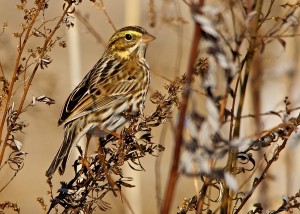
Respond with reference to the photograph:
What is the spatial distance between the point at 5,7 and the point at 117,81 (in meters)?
6.87

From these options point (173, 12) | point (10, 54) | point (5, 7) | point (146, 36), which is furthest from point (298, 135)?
point (5, 7)

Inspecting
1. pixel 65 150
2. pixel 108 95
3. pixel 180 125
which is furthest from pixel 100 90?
pixel 180 125

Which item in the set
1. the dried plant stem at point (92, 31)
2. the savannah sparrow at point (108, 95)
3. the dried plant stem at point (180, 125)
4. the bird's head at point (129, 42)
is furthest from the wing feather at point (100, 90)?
the dried plant stem at point (180, 125)

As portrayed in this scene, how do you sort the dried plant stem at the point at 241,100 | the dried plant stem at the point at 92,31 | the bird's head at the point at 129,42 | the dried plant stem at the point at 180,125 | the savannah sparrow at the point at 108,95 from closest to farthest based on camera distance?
1. the dried plant stem at the point at 180,125
2. the dried plant stem at the point at 241,100
3. the dried plant stem at the point at 92,31
4. the savannah sparrow at the point at 108,95
5. the bird's head at the point at 129,42

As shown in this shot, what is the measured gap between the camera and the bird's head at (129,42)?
4273 mm

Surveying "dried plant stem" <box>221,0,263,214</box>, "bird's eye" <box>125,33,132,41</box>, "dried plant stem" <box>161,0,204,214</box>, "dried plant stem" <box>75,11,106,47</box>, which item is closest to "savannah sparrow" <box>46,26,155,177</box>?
"bird's eye" <box>125,33,132,41</box>

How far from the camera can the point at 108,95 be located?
12.9 feet

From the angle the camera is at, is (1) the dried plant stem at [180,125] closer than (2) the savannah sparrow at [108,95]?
Yes

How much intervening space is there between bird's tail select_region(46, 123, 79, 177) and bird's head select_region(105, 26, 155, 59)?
746 mm

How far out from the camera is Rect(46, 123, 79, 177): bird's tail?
3331mm

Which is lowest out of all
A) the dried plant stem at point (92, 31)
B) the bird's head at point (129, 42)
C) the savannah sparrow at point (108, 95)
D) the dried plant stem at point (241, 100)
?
the dried plant stem at point (241, 100)

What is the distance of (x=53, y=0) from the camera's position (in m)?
9.34

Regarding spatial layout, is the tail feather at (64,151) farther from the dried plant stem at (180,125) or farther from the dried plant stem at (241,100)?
the dried plant stem at (180,125)

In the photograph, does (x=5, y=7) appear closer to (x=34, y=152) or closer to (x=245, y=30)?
(x=34, y=152)
